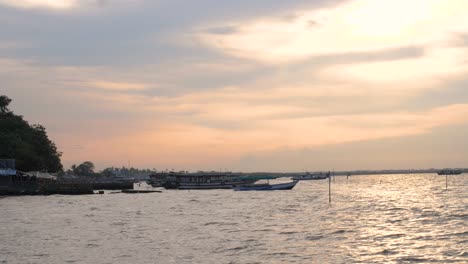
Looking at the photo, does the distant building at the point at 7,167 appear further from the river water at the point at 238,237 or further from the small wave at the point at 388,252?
the small wave at the point at 388,252

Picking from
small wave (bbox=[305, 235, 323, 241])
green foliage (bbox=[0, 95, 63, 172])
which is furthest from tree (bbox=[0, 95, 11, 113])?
small wave (bbox=[305, 235, 323, 241])

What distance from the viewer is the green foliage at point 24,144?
110 m

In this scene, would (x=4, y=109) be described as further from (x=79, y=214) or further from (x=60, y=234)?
(x=60, y=234)

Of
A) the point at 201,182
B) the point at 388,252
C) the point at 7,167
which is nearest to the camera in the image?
the point at 388,252

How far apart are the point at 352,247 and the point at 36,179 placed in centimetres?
9089

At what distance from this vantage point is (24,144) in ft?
373

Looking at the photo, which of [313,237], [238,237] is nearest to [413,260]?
[313,237]

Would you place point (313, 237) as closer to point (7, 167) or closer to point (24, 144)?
point (7, 167)

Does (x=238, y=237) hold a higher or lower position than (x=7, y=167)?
lower

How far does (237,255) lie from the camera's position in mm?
30391

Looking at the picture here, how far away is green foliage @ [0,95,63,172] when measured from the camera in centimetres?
11031

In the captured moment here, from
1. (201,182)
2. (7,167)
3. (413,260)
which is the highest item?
(7,167)

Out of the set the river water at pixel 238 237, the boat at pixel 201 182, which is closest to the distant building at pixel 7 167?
the river water at pixel 238 237

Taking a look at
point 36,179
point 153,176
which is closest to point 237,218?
point 36,179
